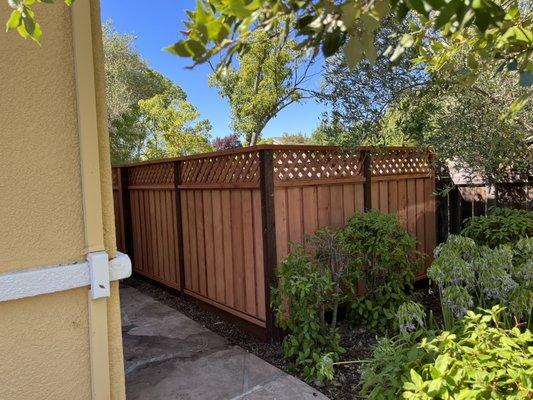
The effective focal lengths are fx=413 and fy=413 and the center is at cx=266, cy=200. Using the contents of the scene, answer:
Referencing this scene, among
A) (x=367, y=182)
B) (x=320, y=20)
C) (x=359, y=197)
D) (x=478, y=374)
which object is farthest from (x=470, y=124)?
(x=320, y=20)

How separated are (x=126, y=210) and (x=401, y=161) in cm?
448

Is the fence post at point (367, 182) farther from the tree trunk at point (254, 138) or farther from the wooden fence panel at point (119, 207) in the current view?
the tree trunk at point (254, 138)

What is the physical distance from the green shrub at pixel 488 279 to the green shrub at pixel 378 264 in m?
0.80

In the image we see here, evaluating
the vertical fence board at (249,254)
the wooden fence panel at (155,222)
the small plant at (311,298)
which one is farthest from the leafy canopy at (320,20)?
the wooden fence panel at (155,222)

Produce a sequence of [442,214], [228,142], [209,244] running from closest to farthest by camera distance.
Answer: [209,244] < [442,214] < [228,142]

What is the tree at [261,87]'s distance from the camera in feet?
35.3

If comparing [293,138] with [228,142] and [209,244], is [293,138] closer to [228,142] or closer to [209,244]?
[228,142]

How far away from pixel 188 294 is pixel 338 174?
245 cm

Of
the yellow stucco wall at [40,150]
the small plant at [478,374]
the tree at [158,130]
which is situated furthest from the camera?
the tree at [158,130]

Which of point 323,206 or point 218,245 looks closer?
point 323,206

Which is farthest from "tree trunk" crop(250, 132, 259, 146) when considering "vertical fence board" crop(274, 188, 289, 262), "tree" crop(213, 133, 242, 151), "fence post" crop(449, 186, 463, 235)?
"vertical fence board" crop(274, 188, 289, 262)

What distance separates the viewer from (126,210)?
273 inches

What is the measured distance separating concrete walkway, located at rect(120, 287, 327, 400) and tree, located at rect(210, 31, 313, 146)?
7.58 meters

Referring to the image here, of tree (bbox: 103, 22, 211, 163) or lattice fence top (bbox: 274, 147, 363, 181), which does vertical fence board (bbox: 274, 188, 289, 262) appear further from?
tree (bbox: 103, 22, 211, 163)
